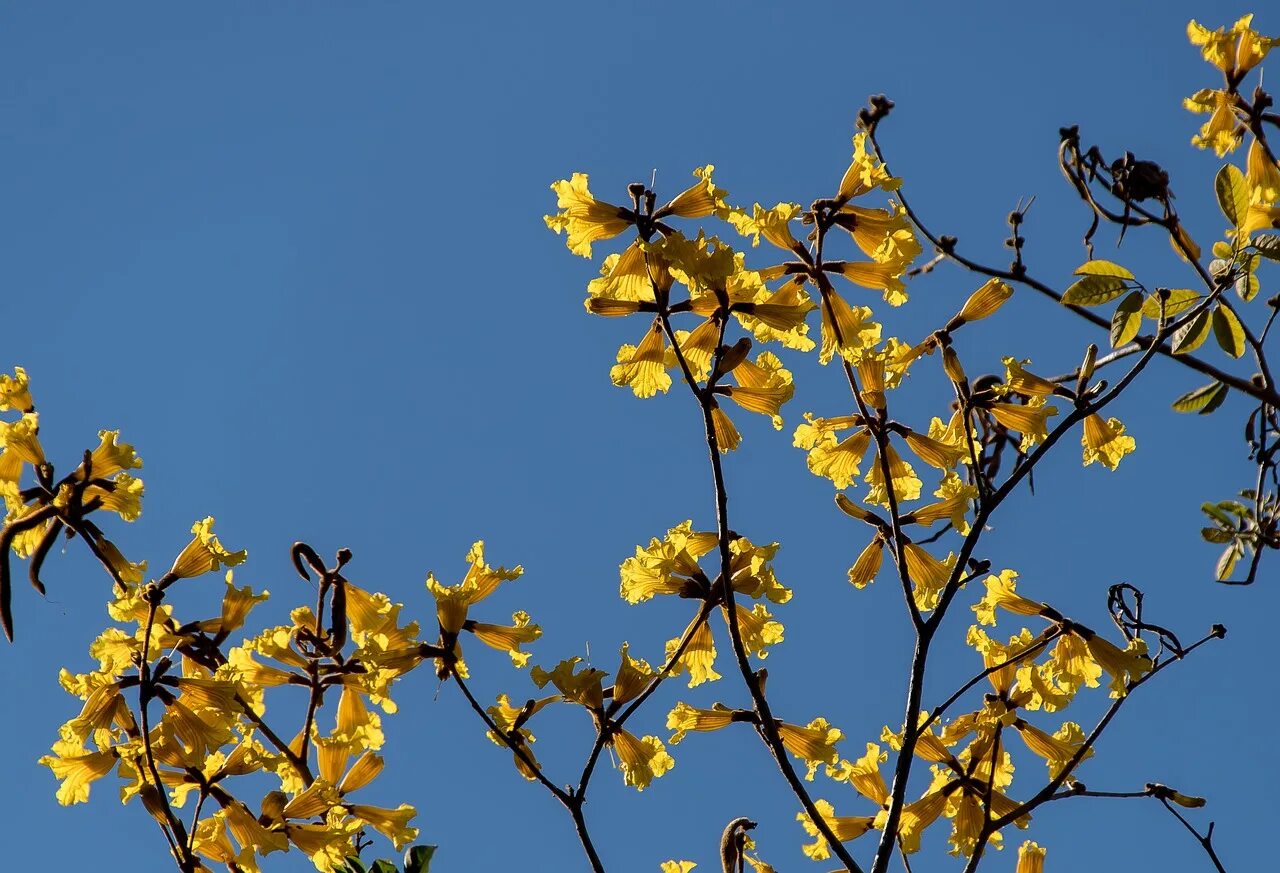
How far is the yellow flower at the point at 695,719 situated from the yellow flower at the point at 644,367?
2.59 ft

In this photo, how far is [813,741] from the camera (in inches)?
131

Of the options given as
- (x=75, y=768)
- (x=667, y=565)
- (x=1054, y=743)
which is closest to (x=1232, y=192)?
(x=1054, y=743)

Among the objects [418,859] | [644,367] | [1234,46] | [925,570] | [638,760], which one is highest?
[1234,46]

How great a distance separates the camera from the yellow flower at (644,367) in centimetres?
323

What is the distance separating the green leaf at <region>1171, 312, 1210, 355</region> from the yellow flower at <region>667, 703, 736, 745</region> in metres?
1.39

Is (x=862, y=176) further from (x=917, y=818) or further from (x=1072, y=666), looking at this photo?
(x=917, y=818)

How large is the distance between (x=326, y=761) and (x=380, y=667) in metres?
0.39

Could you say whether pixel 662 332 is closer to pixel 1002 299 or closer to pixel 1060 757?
pixel 1002 299

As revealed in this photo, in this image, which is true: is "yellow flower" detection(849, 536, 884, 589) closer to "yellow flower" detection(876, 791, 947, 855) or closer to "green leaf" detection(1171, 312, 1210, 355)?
"yellow flower" detection(876, 791, 947, 855)

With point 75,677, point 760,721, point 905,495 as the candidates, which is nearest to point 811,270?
point 905,495

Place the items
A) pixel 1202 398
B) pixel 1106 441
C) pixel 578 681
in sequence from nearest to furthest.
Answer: pixel 578 681, pixel 1202 398, pixel 1106 441

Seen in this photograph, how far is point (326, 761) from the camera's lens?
129 inches

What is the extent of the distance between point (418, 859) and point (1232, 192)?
8.35 ft

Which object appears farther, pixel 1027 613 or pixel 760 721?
pixel 1027 613
